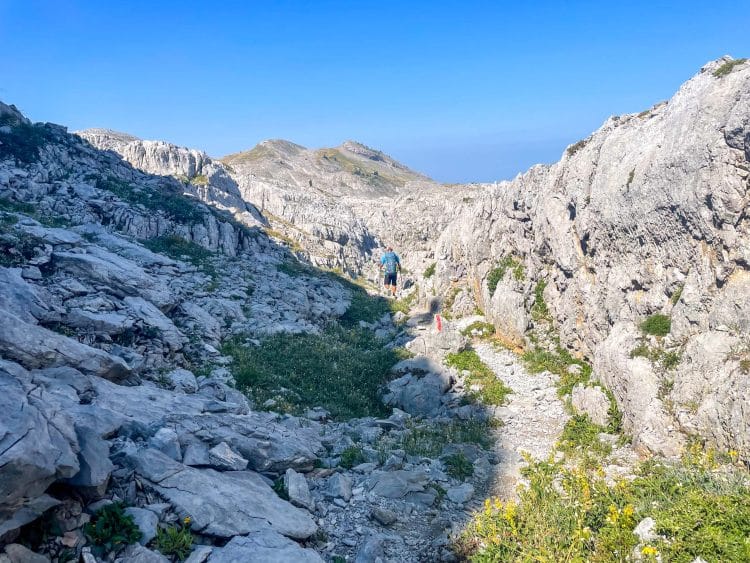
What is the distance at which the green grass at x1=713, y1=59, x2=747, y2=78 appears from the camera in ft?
48.7

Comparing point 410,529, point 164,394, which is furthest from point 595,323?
point 164,394

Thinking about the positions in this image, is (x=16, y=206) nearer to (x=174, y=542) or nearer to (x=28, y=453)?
(x=28, y=453)

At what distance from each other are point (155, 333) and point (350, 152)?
476ft

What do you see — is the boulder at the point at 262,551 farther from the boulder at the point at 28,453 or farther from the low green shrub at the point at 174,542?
the boulder at the point at 28,453

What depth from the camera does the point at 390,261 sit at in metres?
39.7

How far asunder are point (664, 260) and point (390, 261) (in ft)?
83.9

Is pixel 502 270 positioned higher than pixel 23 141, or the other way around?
pixel 23 141

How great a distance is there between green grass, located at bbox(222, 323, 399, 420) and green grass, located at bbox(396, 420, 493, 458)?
2.83 m

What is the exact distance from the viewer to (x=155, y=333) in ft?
57.7

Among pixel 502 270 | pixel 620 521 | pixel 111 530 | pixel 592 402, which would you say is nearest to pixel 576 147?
pixel 502 270

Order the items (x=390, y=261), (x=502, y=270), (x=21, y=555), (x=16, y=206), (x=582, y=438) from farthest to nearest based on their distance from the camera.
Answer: (x=390, y=261)
(x=16, y=206)
(x=502, y=270)
(x=582, y=438)
(x=21, y=555)

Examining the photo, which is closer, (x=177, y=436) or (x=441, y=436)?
(x=177, y=436)

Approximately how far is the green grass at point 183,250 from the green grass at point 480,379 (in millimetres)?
17151

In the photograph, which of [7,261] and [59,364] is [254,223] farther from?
[59,364]
